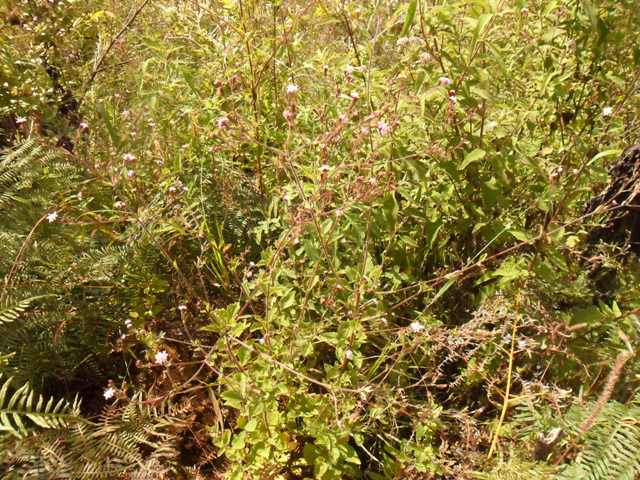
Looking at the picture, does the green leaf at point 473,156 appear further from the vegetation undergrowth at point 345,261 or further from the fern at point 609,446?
the fern at point 609,446

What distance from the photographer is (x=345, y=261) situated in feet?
6.91

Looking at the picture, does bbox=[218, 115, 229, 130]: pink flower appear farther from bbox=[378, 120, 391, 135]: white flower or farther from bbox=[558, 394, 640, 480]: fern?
bbox=[558, 394, 640, 480]: fern

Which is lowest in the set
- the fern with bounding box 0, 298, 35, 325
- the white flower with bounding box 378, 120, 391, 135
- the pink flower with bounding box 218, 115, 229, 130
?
the fern with bounding box 0, 298, 35, 325

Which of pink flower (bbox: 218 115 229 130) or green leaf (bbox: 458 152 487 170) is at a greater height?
green leaf (bbox: 458 152 487 170)

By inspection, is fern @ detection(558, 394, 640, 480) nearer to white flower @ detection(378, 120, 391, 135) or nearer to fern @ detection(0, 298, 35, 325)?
white flower @ detection(378, 120, 391, 135)

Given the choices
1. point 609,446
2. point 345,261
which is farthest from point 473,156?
point 609,446

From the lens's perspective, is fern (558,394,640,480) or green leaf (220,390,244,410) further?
green leaf (220,390,244,410)

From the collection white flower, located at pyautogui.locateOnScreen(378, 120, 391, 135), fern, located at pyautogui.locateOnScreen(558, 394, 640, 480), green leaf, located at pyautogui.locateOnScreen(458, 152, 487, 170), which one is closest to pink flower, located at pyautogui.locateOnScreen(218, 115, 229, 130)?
white flower, located at pyautogui.locateOnScreen(378, 120, 391, 135)

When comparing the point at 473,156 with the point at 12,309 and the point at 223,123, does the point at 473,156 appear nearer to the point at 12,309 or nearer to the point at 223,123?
the point at 223,123

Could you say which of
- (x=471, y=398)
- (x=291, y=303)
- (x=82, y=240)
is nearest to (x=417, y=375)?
(x=471, y=398)

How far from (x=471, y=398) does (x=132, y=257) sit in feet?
4.91

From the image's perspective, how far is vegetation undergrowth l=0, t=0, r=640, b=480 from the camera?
1.62 meters

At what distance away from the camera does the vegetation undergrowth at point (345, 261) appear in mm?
1621

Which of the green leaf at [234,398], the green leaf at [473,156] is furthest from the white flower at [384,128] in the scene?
the green leaf at [234,398]
